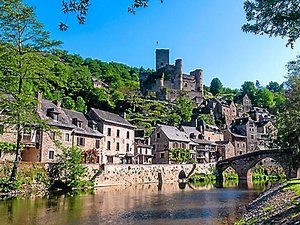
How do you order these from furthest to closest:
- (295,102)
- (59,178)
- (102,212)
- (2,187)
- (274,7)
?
1. (59,178)
2. (295,102)
3. (2,187)
4. (102,212)
5. (274,7)

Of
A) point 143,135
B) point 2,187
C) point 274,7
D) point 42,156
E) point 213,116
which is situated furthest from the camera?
point 213,116

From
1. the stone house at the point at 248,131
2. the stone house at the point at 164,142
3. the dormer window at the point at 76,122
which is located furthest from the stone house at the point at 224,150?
the dormer window at the point at 76,122

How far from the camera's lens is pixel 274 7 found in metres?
9.95

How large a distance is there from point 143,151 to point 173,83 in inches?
2470

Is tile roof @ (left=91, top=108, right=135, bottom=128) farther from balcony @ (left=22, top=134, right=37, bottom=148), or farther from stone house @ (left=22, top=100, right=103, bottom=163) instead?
balcony @ (left=22, top=134, right=37, bottom=148)

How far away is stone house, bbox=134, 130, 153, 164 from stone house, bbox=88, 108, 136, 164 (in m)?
3.10

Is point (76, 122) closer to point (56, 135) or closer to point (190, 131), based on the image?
point (56, 135)

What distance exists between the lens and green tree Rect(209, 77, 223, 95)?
149 m

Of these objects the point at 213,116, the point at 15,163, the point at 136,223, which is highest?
the point at 213,116

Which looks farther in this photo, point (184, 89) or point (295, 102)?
point (184, 89)

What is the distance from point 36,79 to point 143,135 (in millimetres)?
44941

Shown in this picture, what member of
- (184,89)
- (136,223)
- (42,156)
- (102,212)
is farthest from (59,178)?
(184,89)

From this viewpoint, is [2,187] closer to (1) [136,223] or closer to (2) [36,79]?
(2) [36,79]

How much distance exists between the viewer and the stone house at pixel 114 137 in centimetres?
5062
